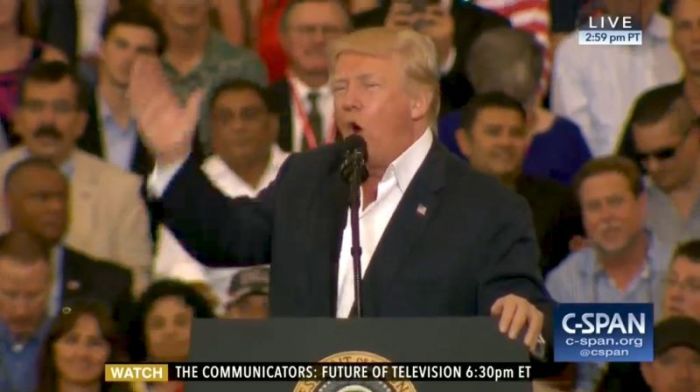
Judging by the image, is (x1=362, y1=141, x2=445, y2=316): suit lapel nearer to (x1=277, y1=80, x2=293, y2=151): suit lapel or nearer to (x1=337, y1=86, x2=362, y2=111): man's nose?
(x1=337, y1=86, x2=362, y2=111): man's nose

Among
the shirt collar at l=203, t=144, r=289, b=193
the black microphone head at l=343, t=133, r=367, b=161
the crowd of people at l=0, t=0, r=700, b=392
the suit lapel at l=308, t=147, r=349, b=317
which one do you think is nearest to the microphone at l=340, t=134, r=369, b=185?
the black microphone head at l=343, t=133, r=367, b=161

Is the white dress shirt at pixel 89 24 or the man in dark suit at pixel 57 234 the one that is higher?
the white dress shirt at pixel 89 24

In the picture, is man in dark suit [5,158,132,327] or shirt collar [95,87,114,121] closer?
man in dark suit [5,158,132,327]

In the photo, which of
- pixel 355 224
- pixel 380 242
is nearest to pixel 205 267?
pixel 380 242

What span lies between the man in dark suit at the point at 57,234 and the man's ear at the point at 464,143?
876 millimetres

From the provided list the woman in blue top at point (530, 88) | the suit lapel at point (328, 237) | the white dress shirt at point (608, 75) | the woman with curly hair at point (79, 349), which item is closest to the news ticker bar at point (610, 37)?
the white dress shirt at point (608, 75)

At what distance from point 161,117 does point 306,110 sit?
1.48 metres

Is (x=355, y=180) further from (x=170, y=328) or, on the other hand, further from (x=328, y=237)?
(x=170, y=328)

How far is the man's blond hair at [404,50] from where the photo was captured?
93.4 inches

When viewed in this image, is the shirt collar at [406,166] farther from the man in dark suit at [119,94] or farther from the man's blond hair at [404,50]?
the man in dark suit at [119,94]

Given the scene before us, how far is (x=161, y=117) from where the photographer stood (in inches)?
88.6

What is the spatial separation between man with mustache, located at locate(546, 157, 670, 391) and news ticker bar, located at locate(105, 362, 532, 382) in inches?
65.1

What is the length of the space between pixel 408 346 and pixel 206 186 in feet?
1.56

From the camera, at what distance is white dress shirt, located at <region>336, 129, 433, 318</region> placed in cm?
229
